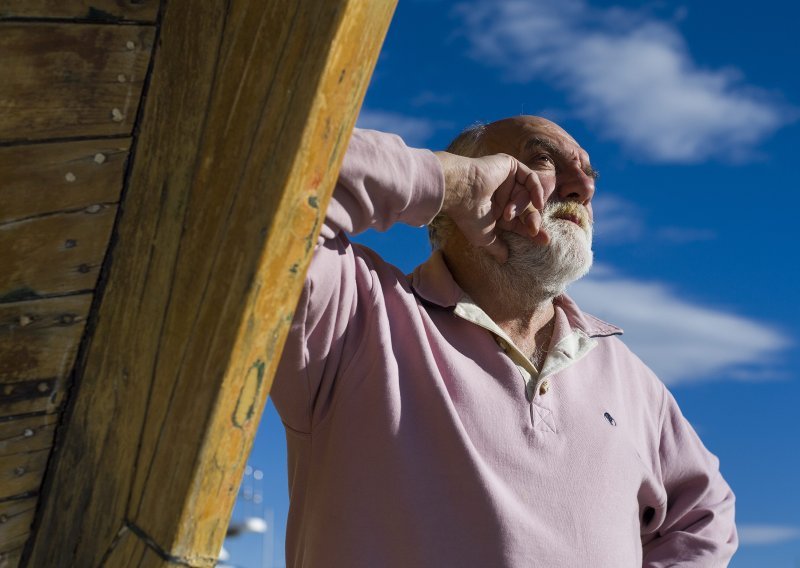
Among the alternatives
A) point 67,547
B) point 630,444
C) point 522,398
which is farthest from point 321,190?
point 630,444

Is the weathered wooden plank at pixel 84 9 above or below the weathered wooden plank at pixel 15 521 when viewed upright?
above

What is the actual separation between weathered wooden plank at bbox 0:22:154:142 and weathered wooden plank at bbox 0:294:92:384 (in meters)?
0.24

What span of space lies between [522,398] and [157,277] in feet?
4.13

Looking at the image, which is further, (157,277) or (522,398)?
(522,398)

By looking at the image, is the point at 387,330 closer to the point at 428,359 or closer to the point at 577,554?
the point at 428,359

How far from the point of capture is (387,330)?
222cm

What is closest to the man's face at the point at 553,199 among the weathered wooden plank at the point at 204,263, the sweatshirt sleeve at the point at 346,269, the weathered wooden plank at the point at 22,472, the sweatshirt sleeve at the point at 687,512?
the sweatshirt sleeve at the point at 346,269

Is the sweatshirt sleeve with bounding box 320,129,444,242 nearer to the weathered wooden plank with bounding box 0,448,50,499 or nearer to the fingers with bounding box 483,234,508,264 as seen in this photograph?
the fingers with bounding box 483,234,508,264

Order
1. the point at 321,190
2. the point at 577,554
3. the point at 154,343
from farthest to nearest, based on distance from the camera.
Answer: the point at 577,554 → the point at 154,343 → the point at 321,190

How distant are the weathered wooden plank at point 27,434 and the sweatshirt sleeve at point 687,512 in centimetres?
200

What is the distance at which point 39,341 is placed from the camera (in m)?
1.31

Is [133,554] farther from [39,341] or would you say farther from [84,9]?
[84,9]

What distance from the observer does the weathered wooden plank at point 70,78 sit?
126cm

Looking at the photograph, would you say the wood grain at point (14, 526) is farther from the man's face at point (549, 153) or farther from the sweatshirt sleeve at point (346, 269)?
the man's face at point (549, 153)
